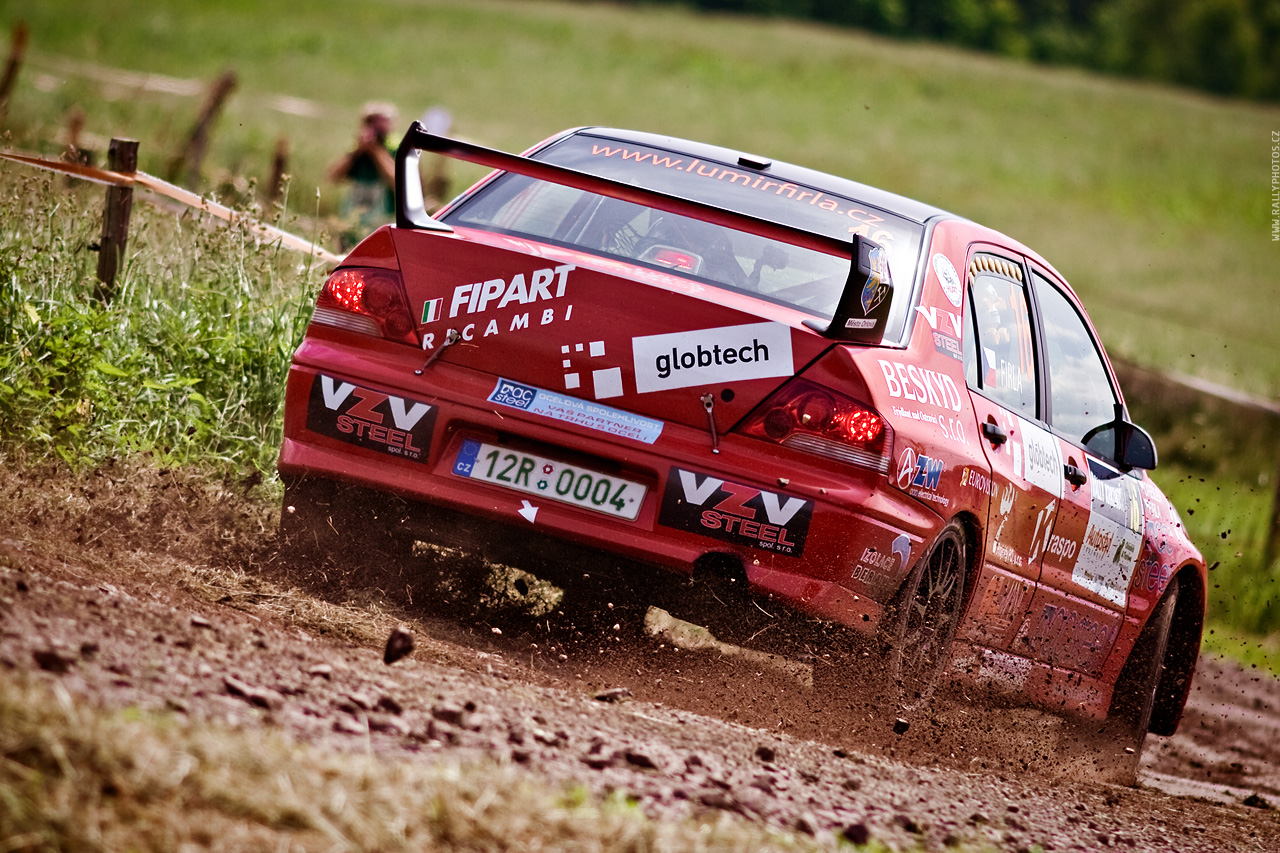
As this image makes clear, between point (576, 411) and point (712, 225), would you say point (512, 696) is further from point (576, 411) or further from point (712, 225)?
point (712, 225)

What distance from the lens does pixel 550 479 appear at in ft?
14.5

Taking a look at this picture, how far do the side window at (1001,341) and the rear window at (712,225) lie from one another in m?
0.36

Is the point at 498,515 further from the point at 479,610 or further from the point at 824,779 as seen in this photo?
the point at 824,779

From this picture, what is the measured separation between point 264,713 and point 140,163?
1215 centimetres

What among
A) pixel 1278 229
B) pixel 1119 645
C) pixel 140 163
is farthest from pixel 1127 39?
pixel 1119 645

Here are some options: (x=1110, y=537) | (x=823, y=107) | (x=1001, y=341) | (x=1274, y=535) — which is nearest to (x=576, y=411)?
(x=1001, y=341)

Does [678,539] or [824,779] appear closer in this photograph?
[824,779]

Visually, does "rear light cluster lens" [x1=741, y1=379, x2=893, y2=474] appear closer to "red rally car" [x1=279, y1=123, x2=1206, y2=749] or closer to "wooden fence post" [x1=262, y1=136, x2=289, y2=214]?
"red rally car" [x1=279, y1=123, x2=1206, y2=749]

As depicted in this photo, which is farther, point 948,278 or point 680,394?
point 948,278

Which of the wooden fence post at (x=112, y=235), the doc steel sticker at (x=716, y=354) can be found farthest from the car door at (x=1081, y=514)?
the wooden fence post at (x=112, y=235)

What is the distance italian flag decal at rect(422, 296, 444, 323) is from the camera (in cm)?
450

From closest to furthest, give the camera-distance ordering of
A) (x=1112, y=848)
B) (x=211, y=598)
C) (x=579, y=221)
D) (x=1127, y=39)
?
(x=1112, y=848) → (x=211, y=598) → (x=579, y=221) → (x=1127, y=39)

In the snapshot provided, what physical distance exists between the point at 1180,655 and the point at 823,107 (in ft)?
162

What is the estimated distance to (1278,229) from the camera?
4584 centimetres
